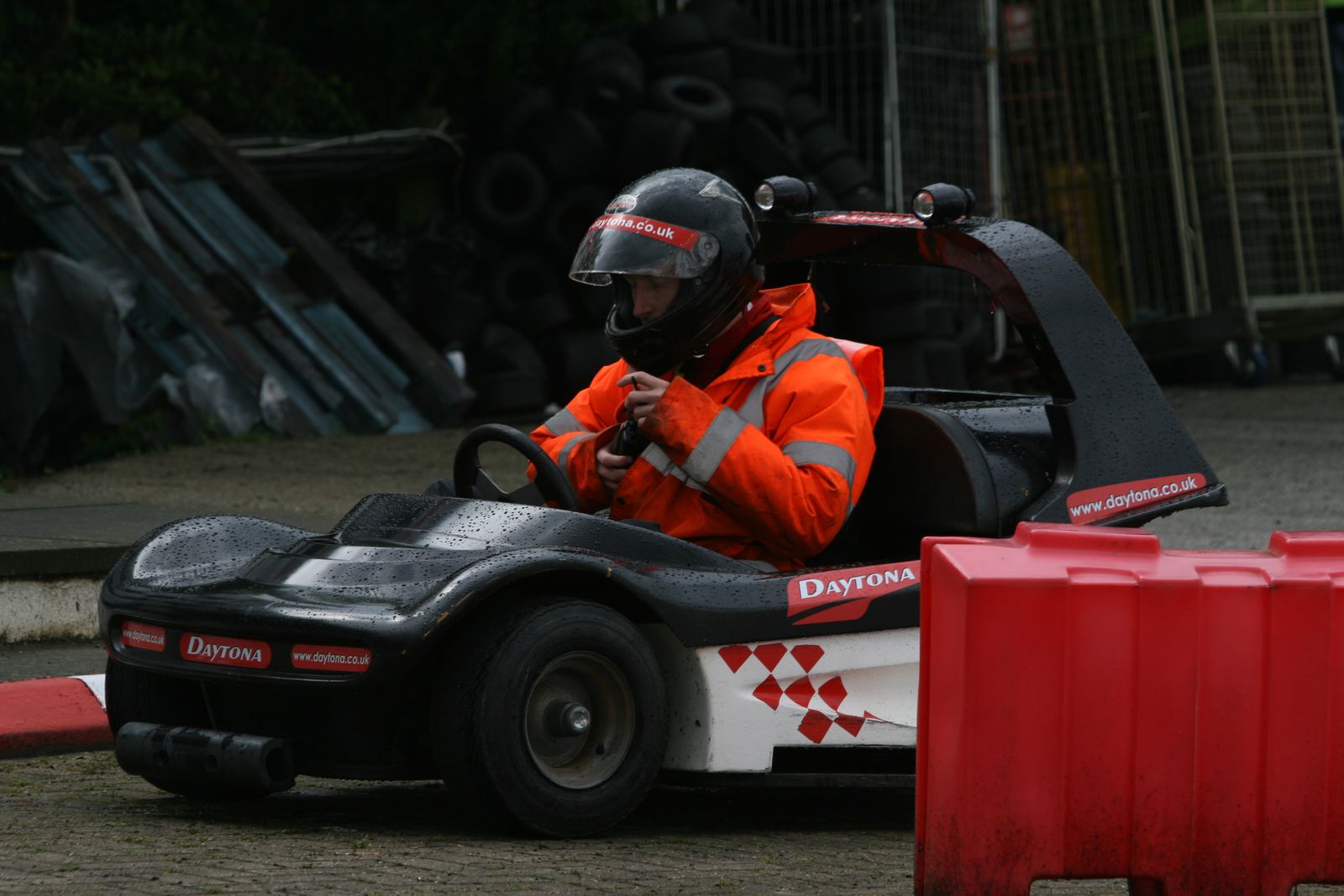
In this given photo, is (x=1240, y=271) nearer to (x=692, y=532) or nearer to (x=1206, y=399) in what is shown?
(x=1206, y=399)

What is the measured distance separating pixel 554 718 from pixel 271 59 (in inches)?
479

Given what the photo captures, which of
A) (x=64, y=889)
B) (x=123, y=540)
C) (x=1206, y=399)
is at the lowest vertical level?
(x=64, y=889)

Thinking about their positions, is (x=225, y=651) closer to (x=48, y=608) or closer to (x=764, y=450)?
(x=764, y=450)

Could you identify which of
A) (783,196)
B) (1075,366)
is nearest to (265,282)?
(783,196)

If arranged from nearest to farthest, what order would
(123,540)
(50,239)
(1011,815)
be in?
(1011,815) < (123,540) < (50,239)

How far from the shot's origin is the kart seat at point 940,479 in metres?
5.46

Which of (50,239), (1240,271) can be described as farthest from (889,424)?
(1240,271)

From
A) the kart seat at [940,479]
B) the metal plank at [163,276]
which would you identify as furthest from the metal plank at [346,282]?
the kart seat at [940,479]

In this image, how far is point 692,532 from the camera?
5336mm

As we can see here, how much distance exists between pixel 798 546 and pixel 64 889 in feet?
6.22

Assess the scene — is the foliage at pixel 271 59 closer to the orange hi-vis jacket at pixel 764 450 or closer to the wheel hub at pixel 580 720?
the orange hi-vis jacket at pixel 764 450

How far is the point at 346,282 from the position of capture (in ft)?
Answer: 49.2

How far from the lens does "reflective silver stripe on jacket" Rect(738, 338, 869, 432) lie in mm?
5355

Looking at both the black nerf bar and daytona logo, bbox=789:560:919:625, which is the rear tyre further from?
daytona logo, bbox=789:560:919:625
